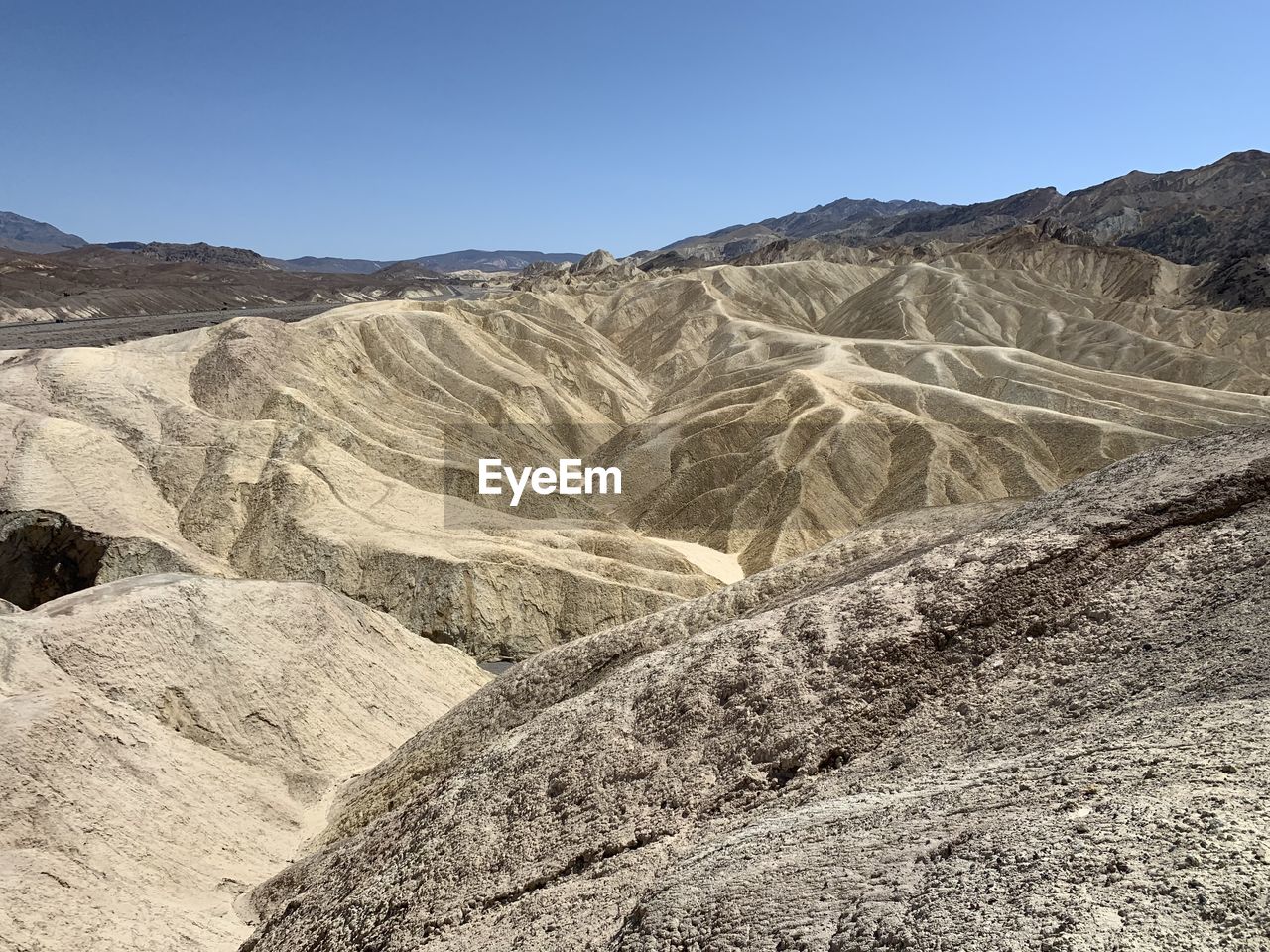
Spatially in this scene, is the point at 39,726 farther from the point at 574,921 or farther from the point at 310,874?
the point at 574,921

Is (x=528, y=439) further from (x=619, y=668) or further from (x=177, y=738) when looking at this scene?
(x=619, y=668)

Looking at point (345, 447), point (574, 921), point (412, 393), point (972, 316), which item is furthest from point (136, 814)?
point (972, 316)

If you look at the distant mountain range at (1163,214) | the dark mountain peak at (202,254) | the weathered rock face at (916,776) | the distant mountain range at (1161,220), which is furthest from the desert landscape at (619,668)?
the dark mountain peak at (202,254)

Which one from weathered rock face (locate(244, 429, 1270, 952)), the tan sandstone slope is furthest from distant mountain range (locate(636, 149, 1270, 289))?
weathered rock face (locate(244, 429, 1270, 952))

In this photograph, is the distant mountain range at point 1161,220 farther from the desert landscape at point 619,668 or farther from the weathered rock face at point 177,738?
the weathered rock face at point 177,738

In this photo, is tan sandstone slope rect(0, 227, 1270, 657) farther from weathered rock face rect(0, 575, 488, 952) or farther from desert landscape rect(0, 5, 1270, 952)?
weathered rock face rect(0, 575, 488, 952)

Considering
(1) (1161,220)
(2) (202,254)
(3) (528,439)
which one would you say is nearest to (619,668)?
(3) (528,439)
